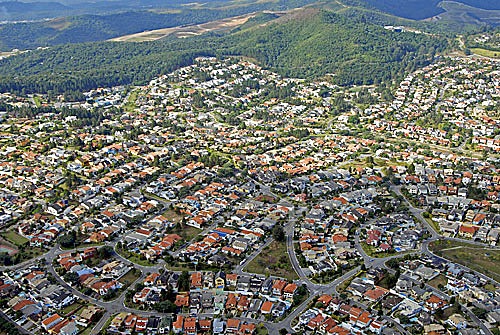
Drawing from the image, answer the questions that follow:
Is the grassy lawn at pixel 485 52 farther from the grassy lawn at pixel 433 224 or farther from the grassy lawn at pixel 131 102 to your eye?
the grassy lawn at pixel 131 102

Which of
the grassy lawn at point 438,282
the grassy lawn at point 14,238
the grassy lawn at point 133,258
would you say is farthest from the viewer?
the grassy lawn at point 14,238

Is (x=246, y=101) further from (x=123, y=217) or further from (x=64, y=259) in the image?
(x=64, y=259)

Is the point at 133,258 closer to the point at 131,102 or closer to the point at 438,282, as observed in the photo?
the point at 438,282

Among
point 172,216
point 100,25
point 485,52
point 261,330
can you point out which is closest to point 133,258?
point 172,216

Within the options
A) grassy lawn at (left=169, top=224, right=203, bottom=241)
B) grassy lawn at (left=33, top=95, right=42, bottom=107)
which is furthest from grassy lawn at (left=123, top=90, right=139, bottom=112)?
grassy lawn at (left=169, top=224, right=203, bottom=241)

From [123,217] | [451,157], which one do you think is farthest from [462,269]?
[123,217]

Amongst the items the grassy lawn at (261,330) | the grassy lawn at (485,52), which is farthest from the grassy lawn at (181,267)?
the grassy lawn at (485,52)
